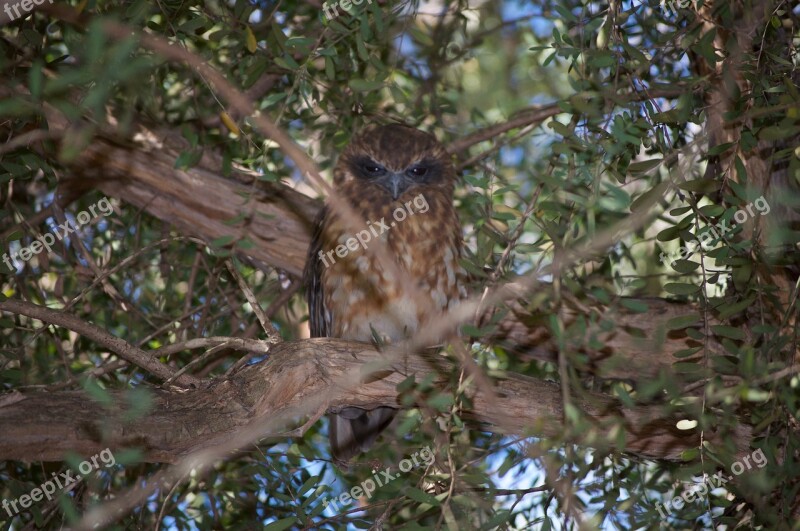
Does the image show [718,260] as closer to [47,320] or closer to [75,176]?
[47,320]

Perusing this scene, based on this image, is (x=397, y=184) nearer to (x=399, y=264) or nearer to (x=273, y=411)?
(x=399, y=264)

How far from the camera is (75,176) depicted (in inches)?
137

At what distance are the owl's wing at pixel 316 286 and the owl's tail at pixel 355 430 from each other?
16.4 inches

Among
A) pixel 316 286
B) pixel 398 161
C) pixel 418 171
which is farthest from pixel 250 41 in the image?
pixel 316 286

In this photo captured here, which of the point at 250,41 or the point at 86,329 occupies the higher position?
the point at 250,41

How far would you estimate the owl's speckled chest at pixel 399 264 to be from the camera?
11.4 ft

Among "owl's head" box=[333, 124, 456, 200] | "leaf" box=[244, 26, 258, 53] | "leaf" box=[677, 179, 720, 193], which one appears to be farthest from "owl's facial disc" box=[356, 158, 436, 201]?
"leaf" box=[677, 179, 720, 193]

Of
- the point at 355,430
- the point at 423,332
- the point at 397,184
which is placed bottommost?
the point at 423,332

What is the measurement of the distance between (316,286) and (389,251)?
0.44 m

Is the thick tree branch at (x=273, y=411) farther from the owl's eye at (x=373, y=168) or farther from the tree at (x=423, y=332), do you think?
the owl's eye at (x=373, y=168)

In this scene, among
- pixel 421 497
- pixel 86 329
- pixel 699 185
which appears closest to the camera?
pixel 421 497

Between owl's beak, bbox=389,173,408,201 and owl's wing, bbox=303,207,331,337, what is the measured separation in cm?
32

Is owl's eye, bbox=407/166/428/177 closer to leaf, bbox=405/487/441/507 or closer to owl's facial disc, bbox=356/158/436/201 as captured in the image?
owl's facial disc, bbox=356/158/436/201

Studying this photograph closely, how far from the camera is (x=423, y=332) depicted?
163 cm
